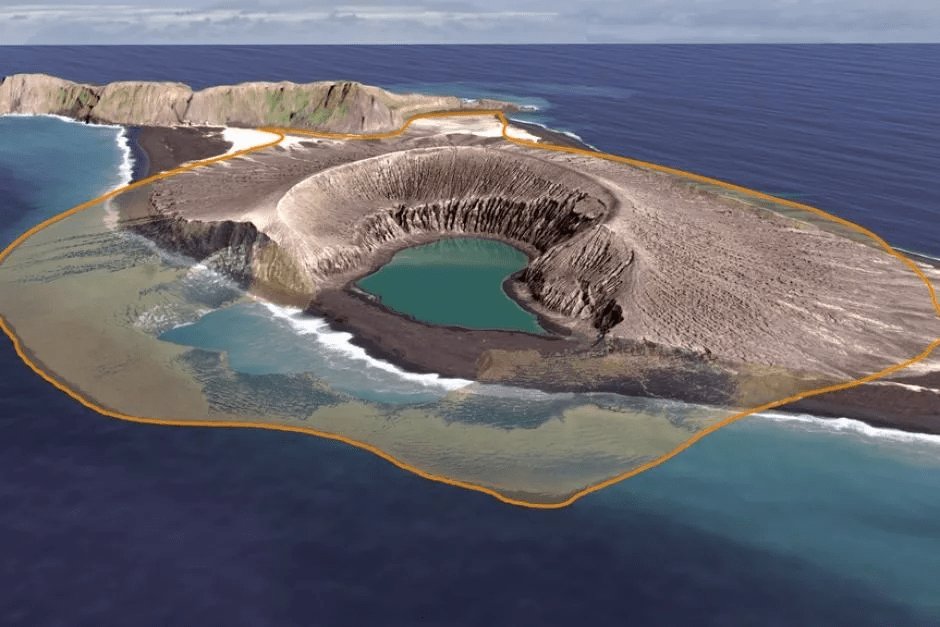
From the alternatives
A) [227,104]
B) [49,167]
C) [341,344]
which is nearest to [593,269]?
[341,344]

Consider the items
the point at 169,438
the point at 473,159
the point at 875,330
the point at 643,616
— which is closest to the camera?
the point at 643,616

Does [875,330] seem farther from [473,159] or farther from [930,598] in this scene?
[473,159]

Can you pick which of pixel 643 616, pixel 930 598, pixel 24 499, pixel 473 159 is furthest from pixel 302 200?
pixel 930 598

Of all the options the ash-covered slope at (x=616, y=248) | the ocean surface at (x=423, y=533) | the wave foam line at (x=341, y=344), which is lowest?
the ocean surface at (x=423, y=533)

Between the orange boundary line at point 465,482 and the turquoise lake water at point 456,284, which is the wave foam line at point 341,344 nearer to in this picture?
the turquoise lake water at point 456,284

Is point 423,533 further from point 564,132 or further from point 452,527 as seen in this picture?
point 564,132

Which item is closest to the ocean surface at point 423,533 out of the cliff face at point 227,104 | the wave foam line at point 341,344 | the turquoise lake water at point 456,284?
the wave foam line at point 341,344
